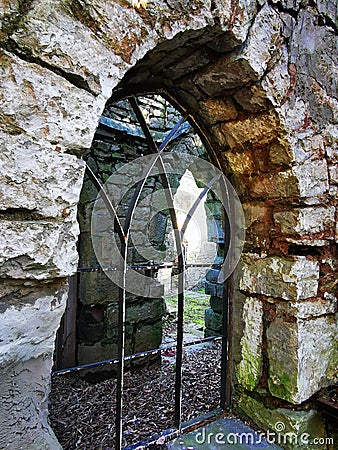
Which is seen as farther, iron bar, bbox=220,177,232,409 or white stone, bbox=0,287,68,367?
iron bar, bbox=220,177,232,409

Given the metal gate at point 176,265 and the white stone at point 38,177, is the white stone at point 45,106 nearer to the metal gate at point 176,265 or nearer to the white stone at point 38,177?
the white stone at point 38,177

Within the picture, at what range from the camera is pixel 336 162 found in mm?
1632

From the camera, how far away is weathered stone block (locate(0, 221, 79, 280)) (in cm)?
80

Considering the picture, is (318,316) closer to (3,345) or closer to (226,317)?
(226,317)

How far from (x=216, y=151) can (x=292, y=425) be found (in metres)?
1.29

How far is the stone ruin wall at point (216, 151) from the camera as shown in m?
0.82

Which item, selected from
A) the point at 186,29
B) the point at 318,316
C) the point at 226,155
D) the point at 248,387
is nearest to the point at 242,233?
the point at 226,155

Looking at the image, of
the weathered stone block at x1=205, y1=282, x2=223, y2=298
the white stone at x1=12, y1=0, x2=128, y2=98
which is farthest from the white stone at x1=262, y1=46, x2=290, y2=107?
the weathered stone block at x1=205, y1=282, x2=223, y2=298

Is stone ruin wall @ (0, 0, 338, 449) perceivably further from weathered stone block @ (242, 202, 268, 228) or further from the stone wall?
the stone wall

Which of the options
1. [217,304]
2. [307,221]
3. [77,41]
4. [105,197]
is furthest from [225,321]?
[217,304]

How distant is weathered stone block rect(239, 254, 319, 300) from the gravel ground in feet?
2.50

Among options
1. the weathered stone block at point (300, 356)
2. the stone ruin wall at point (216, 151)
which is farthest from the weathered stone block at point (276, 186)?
the weathered stone block at point (300, 356)

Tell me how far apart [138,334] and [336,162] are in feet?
8.54

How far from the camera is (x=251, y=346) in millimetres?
1700
